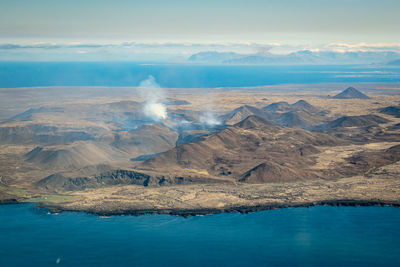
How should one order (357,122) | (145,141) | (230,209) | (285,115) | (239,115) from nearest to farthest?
(230,209) < (145,141) < (357,122) < (285,115) < (239,115)

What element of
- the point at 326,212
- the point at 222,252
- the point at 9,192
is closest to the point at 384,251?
the point at 326,212

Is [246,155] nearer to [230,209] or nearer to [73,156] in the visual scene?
[230,209]

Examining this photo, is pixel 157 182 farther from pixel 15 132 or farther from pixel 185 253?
pixel 15 132

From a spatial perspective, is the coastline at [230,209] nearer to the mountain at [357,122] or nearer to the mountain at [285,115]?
the mountain at [357,122]

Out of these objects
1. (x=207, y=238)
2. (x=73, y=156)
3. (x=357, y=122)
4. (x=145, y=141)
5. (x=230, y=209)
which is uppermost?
(x=357, y=122)

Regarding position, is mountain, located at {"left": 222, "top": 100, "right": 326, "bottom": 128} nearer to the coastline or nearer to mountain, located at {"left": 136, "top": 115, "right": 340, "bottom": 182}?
mountain, located at {"left": 136, "top": 115, "right": 340, "bottom": 182}

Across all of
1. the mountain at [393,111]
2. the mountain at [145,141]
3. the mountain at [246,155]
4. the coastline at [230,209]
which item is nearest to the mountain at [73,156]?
the mountain at [145,141]

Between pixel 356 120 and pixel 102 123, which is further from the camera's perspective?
pixel 102 123

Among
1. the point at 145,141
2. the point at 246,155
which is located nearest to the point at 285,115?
the point at 246,155
